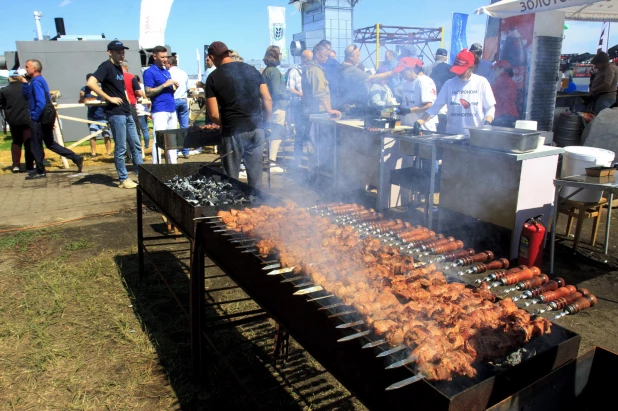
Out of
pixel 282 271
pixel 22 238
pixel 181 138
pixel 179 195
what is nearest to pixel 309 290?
pixel 282 271

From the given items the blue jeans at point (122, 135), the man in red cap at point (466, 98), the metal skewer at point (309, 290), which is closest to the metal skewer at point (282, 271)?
the metal skewer at point (309, 290)

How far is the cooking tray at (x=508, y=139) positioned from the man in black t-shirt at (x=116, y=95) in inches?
252

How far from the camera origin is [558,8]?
671 cm

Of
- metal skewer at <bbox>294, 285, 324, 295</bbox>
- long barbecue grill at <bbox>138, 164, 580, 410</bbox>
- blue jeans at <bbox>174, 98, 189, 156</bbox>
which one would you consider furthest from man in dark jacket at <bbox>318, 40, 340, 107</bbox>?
metal skewer at <bbox>294, 285, 324, 295</bbox>

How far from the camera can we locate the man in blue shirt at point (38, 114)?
364 inches

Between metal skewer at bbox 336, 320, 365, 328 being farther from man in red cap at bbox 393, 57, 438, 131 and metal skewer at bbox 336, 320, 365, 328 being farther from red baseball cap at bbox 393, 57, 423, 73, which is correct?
red baseball cap at bbox 393, 57, 423, 73

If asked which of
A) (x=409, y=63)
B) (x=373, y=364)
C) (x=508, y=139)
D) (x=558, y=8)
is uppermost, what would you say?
(x=558, y=8)

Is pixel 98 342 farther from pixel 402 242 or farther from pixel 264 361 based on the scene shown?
pixel 402 242

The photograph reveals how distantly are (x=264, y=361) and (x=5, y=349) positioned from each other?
232 centimetres

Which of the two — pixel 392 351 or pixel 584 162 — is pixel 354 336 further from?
pixel 584 162

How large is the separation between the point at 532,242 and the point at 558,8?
15.1 ft

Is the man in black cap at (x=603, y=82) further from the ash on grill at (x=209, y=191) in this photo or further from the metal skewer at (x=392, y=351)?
the metal skewer at (x=392, y=351)

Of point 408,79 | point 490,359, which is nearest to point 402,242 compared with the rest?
point 490,359

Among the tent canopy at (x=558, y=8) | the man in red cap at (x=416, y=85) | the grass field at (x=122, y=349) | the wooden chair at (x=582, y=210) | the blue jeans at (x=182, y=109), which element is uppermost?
the tent canopy at (x=558, y=8)
